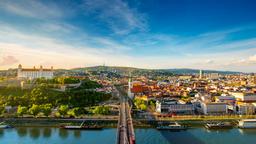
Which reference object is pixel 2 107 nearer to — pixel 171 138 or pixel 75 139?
pixel 75 139

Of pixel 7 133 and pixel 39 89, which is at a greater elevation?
pixel 39 89

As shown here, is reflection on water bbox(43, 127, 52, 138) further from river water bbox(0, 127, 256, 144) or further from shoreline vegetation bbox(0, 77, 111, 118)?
shoreline vegetation bbox(0, 77, 111, 118)

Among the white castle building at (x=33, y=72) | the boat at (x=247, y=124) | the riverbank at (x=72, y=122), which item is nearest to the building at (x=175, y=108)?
the riverbank at (x=72, y=122)

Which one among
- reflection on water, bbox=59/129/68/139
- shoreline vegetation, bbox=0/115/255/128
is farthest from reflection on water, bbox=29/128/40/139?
reflection on water, bbox=59/129/68/139

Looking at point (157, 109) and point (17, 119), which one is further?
point (157, 109)

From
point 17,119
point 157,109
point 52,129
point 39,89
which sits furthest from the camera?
point 39,89

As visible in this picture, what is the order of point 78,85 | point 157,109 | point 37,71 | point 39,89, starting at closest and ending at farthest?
point 157,109
point 39,89
point 78,85
point 37,71

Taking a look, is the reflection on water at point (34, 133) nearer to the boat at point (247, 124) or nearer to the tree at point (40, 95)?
the tree at point (40, 95)

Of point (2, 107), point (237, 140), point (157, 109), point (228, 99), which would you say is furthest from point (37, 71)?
point (237, 140)
